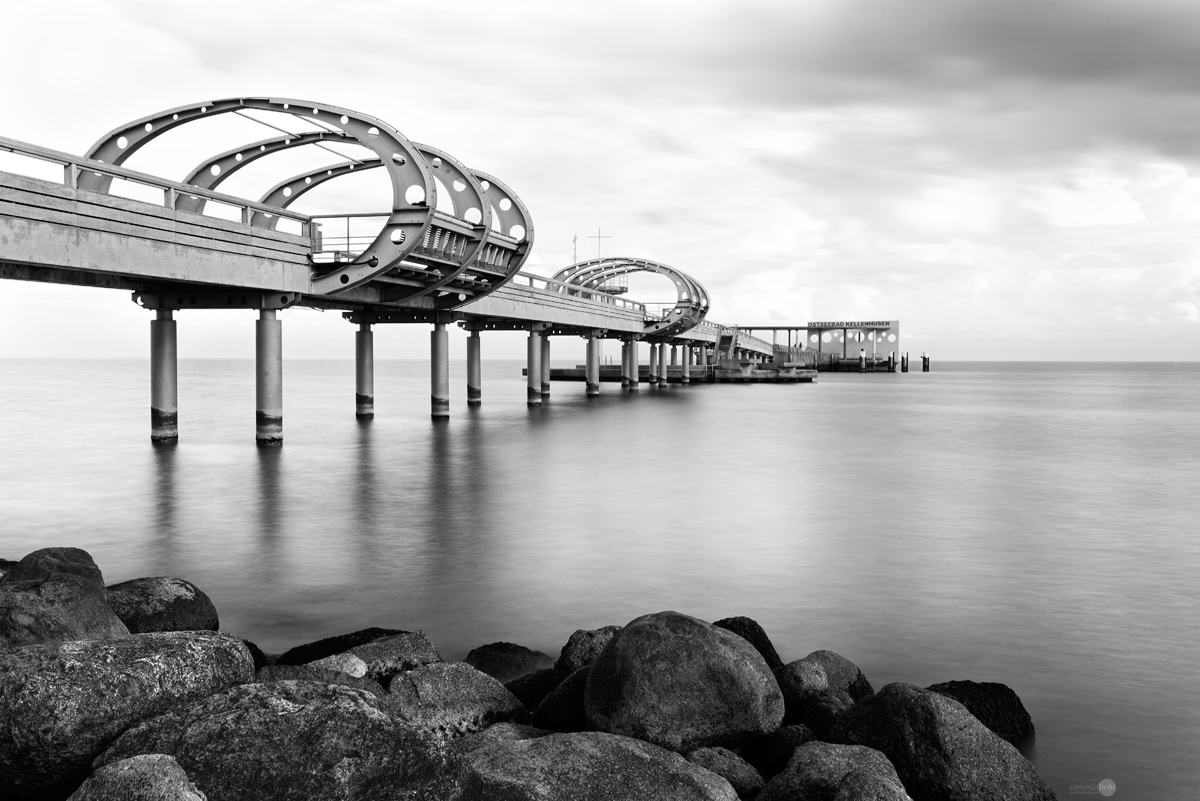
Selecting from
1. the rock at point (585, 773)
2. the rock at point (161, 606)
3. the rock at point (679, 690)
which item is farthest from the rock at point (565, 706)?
the rock at point (161, 606)

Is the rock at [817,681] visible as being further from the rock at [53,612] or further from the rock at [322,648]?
the rock at [53,612]

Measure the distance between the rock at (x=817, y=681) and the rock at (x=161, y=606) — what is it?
4806 mm

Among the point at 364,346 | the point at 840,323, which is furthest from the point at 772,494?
the point at 840,323

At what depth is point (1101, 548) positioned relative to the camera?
15.0m

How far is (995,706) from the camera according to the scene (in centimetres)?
699

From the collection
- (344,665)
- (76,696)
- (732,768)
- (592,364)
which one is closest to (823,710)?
(732,768)

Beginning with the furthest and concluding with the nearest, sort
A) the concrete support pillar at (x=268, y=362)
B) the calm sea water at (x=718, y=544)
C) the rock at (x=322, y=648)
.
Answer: the concrete support pillar at (x=268, y=362), the calm sea water at (x=718, y=544), the rock at (x=322, y=648)

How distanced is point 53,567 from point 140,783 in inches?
180

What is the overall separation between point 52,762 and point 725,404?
51.9 meters

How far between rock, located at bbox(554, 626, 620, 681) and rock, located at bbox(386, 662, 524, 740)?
2.36ft

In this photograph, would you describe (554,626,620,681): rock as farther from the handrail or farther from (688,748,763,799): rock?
the handrail

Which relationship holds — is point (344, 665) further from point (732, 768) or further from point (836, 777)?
point (836, 777)

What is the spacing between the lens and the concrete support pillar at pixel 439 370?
39.3 meters

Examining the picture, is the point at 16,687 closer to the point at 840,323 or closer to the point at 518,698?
the point at 518,698
